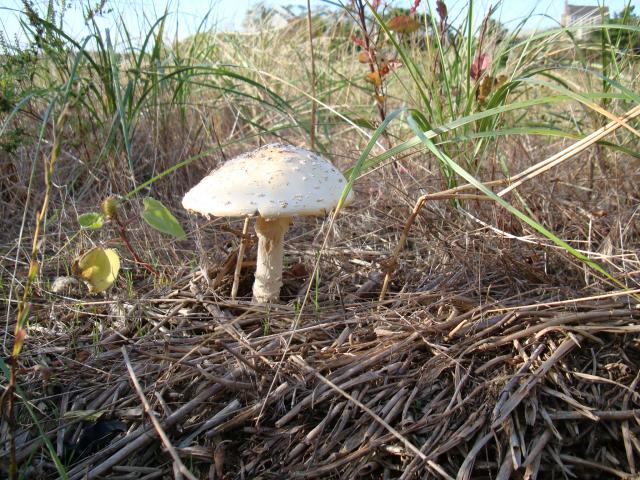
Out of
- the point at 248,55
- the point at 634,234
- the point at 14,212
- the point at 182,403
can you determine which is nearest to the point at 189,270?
the point at 182,403

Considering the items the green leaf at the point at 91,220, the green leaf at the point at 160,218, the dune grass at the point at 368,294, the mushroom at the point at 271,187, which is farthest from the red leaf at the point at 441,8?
the green leaf at the point at 91,220

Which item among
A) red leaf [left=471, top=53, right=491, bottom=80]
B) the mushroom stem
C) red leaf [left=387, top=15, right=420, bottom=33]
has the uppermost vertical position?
red leaf [left=387, top=15, right=420, bottom=33]

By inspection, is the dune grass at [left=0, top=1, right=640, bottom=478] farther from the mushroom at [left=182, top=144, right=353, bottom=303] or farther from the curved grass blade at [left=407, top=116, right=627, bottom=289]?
the mushroom at [left=182, top=144, right=353, bottom=303]

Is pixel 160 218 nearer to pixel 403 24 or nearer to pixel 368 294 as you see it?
pixel 368 294

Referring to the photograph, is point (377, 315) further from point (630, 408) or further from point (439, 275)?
point (630, 408)

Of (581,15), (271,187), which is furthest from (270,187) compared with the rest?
(581,15)

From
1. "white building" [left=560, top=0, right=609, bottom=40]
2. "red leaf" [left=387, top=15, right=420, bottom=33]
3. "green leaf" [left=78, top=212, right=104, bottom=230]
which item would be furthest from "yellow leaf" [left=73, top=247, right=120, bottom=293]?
"white building" [left=560, top=0, right=609, bottom=40]

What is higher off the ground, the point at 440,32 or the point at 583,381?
the point at 440,32
